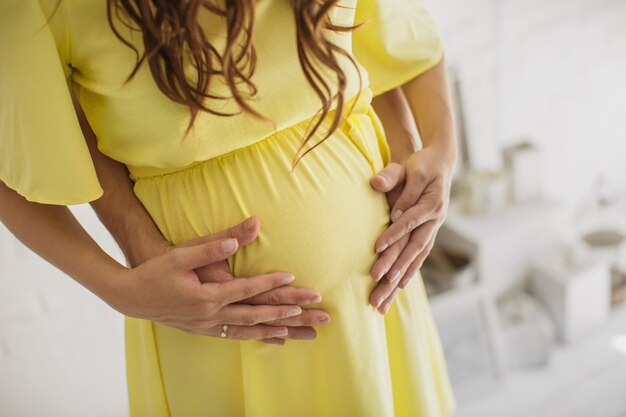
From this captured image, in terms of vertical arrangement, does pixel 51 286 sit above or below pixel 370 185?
below

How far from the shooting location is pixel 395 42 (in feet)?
2.79

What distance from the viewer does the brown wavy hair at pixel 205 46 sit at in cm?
59

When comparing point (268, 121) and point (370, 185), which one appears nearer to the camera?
point (268, 121)

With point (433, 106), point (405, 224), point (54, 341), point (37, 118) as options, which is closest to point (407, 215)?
point (405, 224)

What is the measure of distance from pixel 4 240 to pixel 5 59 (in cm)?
84

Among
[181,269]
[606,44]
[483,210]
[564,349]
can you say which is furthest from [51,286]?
[606,44]

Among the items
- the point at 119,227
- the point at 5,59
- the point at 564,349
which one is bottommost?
the point at 564,349

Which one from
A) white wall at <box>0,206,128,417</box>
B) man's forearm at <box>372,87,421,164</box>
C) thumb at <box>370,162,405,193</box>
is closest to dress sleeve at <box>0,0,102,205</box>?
thumb at <box>370,162,405,193</box>

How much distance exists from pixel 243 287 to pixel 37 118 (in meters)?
0.29

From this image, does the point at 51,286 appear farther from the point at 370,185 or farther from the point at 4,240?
the point at 370,185

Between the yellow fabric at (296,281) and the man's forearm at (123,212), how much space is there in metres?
0.02

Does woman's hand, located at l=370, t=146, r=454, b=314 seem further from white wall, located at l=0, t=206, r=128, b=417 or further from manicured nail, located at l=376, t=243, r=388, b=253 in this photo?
white wall, located at l=0, t=206, r=128, b=417

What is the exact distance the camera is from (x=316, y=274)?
2.39 ft

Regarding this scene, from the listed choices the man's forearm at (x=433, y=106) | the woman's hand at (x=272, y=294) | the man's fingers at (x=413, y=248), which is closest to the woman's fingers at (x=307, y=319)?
the woman's hand at (x=272, y=294)
